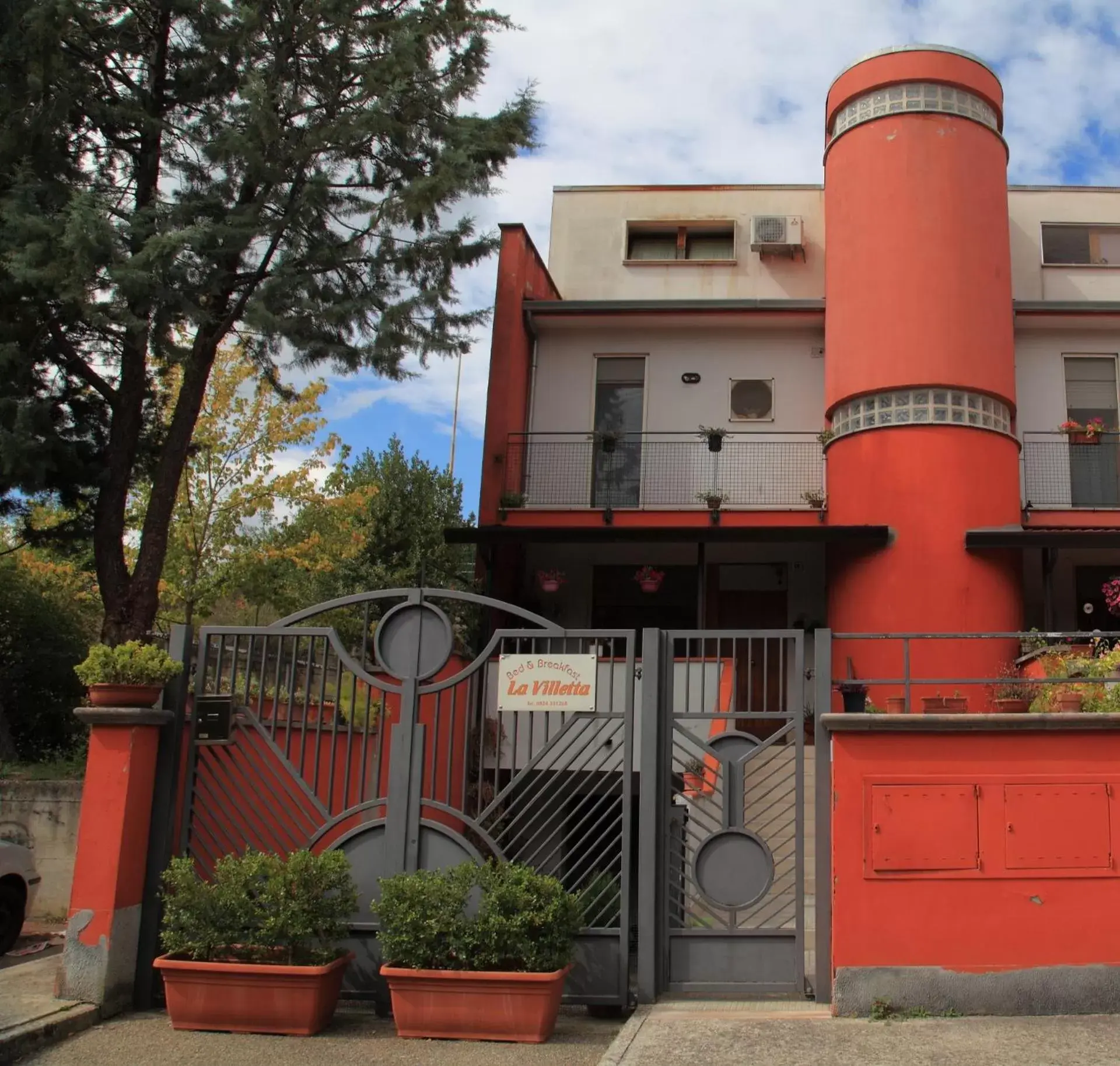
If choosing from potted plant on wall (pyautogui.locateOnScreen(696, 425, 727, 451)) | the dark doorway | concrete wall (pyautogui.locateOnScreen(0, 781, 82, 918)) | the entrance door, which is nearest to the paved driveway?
concrete wall (pyautogui.locateOnScreen(0, 781, 82, 918))

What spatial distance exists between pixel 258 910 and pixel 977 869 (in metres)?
4.24

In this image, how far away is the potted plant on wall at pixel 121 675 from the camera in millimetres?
7367

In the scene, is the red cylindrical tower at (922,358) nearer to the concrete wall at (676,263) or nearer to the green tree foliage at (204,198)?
the concrete wall at (676,263)

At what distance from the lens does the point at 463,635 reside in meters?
14.3

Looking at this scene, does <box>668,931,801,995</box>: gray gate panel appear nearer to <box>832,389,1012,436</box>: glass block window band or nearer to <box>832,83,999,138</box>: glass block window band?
<box>832,389,1012,436</box>: glass block window band

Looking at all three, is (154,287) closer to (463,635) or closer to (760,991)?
(463,635)

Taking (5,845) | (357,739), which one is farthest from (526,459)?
(5,845)

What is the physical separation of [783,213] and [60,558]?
13.1 meters

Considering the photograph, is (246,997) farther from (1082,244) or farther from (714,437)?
(1082,244)

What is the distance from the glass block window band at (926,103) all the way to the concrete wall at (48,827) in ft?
42.5

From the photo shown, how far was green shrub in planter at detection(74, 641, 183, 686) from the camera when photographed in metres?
7.37

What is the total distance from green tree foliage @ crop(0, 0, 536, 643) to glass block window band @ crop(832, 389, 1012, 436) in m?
5.26

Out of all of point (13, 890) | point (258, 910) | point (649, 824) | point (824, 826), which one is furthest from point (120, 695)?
point (824, 826)

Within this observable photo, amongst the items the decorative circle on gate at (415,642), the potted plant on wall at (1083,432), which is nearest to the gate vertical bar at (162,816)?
the decorative circle on gate at (415,642)
